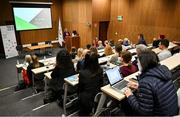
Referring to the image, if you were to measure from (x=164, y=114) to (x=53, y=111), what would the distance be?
2.12 metres

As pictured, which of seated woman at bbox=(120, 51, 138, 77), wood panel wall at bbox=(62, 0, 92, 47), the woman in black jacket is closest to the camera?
the woman in black jacket

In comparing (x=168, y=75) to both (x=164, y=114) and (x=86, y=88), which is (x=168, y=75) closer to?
(x=164, y=114)

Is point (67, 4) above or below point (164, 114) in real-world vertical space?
above

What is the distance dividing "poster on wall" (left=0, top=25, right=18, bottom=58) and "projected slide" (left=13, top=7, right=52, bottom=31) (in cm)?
63

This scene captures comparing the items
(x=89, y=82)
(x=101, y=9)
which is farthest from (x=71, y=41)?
(x=89, y=82)

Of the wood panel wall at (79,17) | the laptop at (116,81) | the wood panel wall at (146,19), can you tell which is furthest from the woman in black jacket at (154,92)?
the wood panel wall at (79,17)

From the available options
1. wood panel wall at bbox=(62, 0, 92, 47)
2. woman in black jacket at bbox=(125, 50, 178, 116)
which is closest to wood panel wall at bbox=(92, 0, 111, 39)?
wood panel wall at bbox=(62, 0, 92, 47)

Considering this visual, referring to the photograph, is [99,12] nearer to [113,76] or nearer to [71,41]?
[71,41]

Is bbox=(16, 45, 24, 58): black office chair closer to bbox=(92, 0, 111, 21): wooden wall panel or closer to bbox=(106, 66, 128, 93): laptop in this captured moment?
bbox=(92, 0, 111, 21): wooden wall panel

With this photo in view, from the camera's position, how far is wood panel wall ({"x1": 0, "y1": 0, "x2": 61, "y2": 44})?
8266 millimetres

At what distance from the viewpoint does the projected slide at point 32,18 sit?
848 centimetres

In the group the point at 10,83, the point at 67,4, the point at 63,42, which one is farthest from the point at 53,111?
the point at 67,4

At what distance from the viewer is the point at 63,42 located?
31.6 ft

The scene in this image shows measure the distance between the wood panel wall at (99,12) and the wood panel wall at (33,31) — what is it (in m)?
3.01
